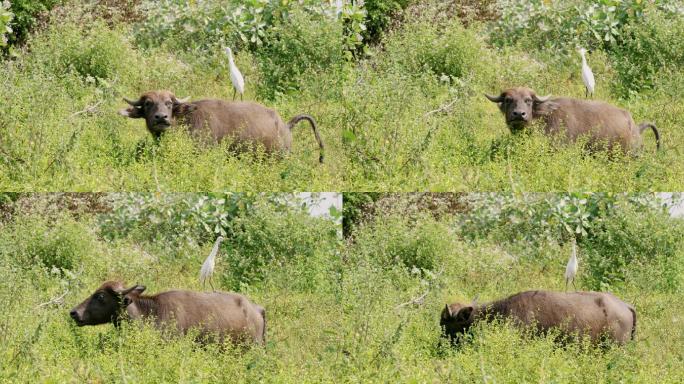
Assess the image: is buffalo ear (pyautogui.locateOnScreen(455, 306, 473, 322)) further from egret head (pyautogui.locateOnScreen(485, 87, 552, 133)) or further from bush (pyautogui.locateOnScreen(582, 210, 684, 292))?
egret head (pyautogui.locateOnScreen(485, 87, 552, 133))

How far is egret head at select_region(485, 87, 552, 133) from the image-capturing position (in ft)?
45.4

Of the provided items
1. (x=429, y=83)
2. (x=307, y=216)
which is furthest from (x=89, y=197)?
(x=429, y=83)

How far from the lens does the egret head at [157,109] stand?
44.7 feet

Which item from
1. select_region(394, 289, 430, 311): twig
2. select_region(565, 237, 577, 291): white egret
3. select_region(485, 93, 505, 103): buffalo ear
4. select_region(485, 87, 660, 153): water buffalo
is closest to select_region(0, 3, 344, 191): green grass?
select_region(394, 289, 430, 311): twig

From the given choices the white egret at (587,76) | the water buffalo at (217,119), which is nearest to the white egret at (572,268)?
the white egret at (587,76)

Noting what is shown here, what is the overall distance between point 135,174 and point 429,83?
334 centimetres

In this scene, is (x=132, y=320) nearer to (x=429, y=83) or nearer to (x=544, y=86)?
(x=429, y=83)

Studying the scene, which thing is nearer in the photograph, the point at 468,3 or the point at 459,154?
the point at 459,154

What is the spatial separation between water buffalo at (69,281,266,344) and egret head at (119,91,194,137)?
5.42 ft

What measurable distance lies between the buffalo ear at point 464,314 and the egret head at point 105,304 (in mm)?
3054

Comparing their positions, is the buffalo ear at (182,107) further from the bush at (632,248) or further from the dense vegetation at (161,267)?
the bush at (632,248)

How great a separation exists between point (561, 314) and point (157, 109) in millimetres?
4425

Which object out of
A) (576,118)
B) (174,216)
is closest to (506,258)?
(576,118)

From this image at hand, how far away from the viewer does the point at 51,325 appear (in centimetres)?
1306
